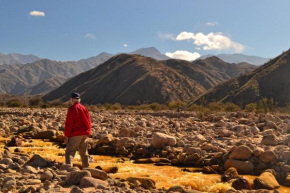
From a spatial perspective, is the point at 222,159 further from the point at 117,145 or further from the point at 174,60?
the point at 174,60

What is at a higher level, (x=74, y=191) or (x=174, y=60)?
(x=174, y=60)

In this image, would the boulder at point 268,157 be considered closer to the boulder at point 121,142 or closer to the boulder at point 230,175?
the boulder at point 230,175

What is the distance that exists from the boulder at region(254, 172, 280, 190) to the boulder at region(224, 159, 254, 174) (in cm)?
101

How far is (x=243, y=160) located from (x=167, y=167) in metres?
2.23

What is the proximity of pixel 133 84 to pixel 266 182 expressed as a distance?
207 feet

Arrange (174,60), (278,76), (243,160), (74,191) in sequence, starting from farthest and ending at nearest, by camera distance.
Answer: (174,60) < (278,76) < (243,160) < (74,191)

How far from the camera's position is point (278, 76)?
157ft

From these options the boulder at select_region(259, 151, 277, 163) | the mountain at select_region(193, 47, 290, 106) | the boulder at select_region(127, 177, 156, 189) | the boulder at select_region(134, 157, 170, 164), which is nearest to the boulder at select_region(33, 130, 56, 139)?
the boulder at select_region(134, 157, 170, 164)

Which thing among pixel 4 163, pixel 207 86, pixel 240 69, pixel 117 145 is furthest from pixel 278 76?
pixel 240 69

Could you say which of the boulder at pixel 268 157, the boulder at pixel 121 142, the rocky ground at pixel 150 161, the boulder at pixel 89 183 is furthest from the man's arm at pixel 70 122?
the boulder at pixel 268 157

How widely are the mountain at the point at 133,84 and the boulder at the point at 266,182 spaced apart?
55.3 metres

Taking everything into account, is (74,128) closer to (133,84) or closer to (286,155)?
(286,155)

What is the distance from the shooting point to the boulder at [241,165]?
7.85 m

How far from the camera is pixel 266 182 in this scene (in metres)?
6.52
